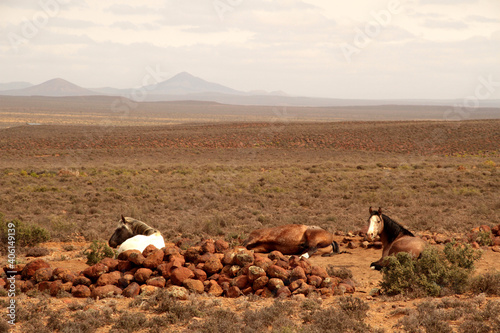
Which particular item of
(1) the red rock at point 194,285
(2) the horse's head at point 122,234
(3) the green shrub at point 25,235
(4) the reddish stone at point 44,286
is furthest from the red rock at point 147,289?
(3) the green shrub at point 25,235

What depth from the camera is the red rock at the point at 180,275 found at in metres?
6.93

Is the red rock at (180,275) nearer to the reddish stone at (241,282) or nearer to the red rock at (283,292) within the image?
the reddish stone at (241,282)

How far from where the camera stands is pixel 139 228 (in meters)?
9.88

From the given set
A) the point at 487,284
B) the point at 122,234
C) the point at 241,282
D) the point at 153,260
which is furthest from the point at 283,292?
the point at 122,234

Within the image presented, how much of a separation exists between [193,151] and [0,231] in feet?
120

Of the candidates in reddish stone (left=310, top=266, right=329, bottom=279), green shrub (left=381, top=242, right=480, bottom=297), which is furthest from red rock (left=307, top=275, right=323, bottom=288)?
green shrub (left=381, top=242, right=480, bottom=297)

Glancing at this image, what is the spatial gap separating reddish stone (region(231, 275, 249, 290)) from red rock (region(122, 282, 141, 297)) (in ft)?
5.24

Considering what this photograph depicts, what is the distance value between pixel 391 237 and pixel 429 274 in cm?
195

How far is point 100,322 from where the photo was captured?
5.56m

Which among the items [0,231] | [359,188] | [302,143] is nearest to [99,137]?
[302,143]

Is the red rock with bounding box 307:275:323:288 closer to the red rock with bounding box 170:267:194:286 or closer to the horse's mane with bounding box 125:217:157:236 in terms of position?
the red rock with bounding box 170:267:194:286

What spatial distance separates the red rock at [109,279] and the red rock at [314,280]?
3327 millimetres

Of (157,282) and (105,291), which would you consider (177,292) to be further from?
(105,291)

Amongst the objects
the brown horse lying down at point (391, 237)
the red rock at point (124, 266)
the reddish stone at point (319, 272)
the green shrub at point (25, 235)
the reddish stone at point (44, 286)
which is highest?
the brown horse lying down at point (391, 237)
